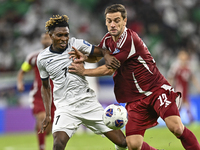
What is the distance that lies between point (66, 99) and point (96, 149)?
3.15 meters

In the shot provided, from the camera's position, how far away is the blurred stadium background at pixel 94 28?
14.1 m

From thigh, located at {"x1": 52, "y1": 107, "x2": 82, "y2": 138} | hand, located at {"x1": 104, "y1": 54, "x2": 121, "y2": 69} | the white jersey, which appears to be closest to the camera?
hand, located at {"x1": 104, "y1": 54, "x2": 121, "y2": 69}

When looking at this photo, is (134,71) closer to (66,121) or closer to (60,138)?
(66,121)

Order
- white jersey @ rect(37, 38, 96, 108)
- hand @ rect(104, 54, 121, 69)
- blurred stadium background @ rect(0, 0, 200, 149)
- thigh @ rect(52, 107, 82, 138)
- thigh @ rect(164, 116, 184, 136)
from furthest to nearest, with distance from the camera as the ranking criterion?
blurred stadium background @ rect(0, 0, 200, 149), white jersey @ rect(37, 38, 96, 108), thigh @ rect(52, 107, 82, 138), hand @ rect(104, 54, 121, 69), thigh @ rect(164, 116, 184, 136)

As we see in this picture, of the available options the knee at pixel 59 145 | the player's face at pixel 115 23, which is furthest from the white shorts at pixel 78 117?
the player's face at pixel 115 23

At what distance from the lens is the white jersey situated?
5051 millimetres

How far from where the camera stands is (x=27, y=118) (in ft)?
40.7

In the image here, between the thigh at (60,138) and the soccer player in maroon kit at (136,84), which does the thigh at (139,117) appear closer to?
the soccer player in maroon kit at (136,84)

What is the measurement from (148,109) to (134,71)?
1.88 ft

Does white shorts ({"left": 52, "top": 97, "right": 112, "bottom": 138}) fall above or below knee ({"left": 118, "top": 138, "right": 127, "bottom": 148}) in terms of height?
above

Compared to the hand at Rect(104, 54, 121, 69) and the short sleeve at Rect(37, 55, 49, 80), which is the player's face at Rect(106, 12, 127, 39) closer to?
the hand at Rect(104, 54, 121, 69)

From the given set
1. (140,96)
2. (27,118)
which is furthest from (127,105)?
(27,118)

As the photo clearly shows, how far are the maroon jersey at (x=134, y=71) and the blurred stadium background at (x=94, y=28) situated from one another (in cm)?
869

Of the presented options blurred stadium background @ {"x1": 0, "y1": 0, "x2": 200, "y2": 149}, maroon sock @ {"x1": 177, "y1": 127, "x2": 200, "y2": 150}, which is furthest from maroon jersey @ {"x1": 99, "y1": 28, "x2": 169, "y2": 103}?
blurred stadium background @ {"x1": 0, "y1": 0, "x2": 200, "y2": 149}
